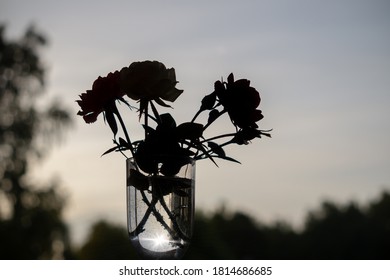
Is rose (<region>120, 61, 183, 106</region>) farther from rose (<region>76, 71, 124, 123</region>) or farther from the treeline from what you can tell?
the treeline

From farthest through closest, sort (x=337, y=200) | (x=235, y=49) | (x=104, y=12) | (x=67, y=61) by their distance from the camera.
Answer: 1. (x=337, y=200)
2. (x=67, y=61)
3. (x=104, y=12)
4. (x=235, y=49)

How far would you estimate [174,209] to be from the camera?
2.45ft

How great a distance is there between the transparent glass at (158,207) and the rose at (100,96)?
0.08 m

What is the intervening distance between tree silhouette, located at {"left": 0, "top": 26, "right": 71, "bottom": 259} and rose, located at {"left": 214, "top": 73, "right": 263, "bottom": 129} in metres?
5.46

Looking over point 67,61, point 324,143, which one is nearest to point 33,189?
point 67,61

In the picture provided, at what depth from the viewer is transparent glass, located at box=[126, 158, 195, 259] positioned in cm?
74

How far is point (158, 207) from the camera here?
2.43 ft

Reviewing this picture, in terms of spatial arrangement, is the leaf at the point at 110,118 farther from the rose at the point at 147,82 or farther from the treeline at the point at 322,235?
the treeline at the point at 322,235

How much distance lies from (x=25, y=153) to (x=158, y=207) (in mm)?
5611

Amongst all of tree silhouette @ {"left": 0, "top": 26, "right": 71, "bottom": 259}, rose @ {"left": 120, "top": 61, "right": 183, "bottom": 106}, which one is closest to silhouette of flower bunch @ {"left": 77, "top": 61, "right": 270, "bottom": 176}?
rose @ {"left": 120, "top": 61, "right": 183, "bottom": 106}

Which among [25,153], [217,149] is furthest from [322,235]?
[217,149]

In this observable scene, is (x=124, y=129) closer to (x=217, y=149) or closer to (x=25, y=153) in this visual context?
(x=217, y=149)

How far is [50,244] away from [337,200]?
13.9 metres
